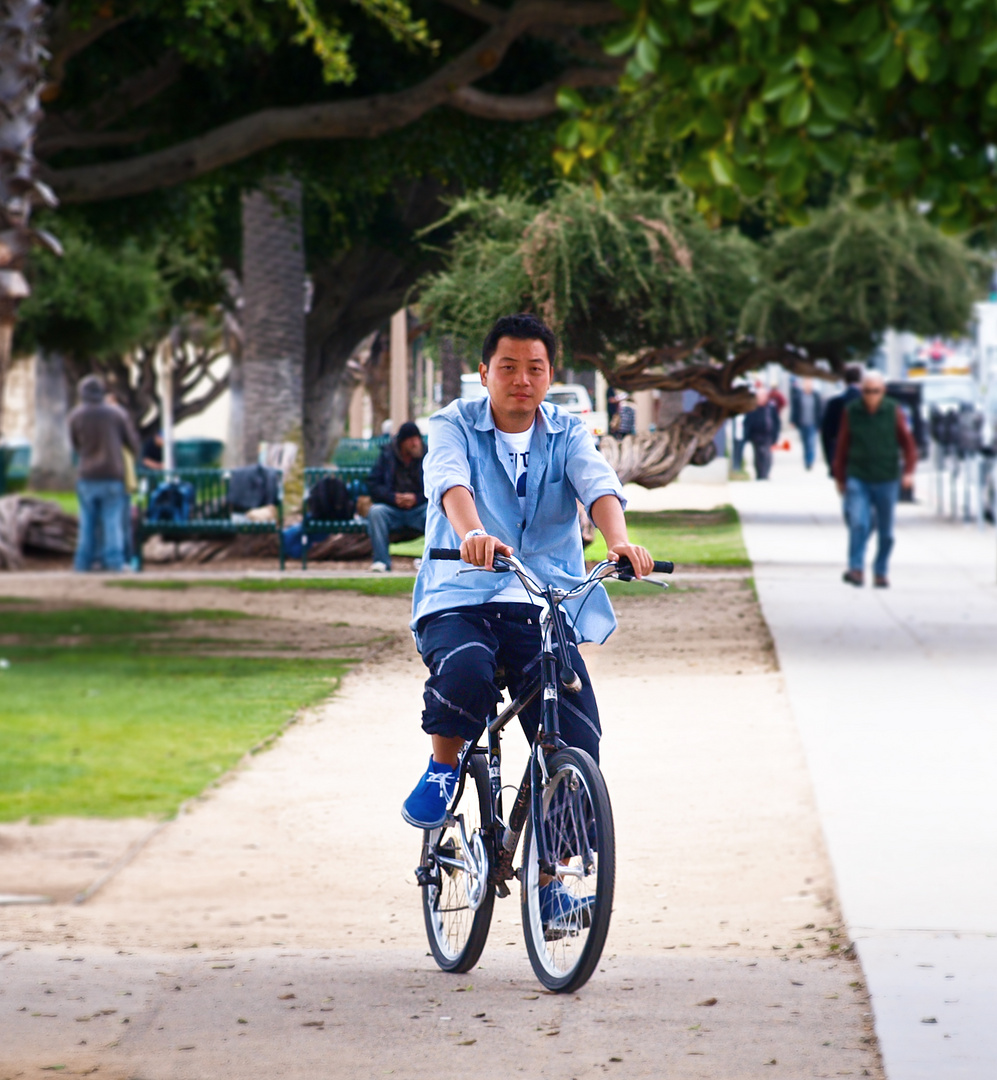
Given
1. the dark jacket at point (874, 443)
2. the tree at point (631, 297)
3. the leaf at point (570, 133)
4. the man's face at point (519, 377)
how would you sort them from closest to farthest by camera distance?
the man's face at point (519, 377) → the tree at point (631, 297) → the leaf at point (570, 133) → the dark jacket at point (874, 443)

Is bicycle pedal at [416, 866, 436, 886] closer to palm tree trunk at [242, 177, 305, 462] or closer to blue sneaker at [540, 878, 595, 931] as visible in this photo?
blue sneaker at [540, 878, 595, 931]

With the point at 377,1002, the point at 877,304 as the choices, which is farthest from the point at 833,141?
the point at 877,304

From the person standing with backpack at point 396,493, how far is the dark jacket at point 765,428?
13077mm

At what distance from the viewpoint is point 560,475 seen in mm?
3830

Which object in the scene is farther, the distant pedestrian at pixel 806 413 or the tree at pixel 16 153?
the distant pedestrian at pixel 806 413

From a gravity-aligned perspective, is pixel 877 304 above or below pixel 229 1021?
above

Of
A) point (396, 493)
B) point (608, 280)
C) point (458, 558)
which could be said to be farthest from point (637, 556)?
point (608, 280)

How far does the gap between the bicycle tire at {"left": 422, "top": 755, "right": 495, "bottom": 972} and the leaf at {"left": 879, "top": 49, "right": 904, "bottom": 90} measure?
419 cm

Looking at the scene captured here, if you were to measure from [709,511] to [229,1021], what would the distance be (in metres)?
2.63

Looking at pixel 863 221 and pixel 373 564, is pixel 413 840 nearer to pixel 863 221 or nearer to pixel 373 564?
pixel 373 564

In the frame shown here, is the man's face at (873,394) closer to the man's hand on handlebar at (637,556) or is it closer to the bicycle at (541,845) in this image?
the bicycle at (541,845)

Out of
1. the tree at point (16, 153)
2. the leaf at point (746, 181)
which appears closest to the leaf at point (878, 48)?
the leaf at point (746, 181)

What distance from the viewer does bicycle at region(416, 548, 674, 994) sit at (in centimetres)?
442

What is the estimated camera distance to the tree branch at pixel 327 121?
1324 centimetres
